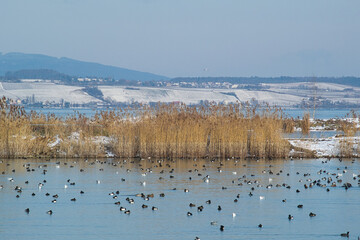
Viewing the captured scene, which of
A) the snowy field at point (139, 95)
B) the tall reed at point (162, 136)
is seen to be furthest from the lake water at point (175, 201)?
the snowy field at point (139, 95)

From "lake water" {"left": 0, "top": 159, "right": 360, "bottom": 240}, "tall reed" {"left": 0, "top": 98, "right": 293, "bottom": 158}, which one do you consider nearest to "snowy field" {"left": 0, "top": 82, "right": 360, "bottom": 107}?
"tall reed" {"left": 0, "top": 98, "right": 293, "bottom": 158}

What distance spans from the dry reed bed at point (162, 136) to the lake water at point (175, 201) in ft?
4.17

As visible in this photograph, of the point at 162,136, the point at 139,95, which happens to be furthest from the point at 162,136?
the point at 139,95

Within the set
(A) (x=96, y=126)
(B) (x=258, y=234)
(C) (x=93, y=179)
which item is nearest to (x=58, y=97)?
(A) (x=96, y=126)

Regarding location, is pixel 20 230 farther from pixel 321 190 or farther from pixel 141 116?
pixel 141 116

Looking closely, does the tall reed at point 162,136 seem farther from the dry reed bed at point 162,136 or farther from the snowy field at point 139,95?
the snowy field at point 139,95

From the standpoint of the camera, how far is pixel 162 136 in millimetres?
29734

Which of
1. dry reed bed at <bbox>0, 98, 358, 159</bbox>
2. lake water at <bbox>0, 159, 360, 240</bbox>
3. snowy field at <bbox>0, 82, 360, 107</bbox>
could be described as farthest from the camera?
snowy field at <bbox>0, 82, 360, 107</bbox>

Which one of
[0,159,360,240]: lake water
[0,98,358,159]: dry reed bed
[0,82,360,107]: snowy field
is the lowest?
[0,82,360,107]: snowy field

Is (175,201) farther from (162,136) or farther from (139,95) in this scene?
(139,95)

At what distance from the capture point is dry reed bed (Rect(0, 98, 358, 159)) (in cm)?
2962

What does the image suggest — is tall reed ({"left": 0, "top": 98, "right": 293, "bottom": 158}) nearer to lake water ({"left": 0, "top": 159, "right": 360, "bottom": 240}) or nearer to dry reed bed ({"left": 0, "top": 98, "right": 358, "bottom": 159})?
dry reed bed ({"left": 0, "top": 98, "right": 358, "bottom": 159})

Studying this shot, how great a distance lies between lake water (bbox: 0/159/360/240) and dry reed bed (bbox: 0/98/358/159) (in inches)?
50.1

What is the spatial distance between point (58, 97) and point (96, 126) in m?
119
